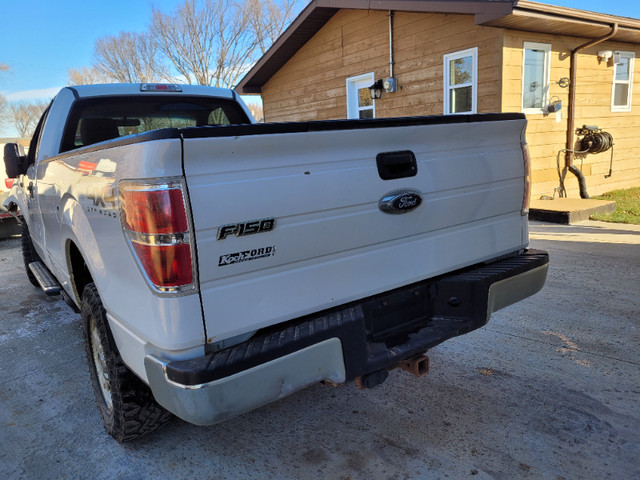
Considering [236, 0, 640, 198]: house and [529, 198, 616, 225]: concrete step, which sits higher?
[236, 0, 640, 198]: house

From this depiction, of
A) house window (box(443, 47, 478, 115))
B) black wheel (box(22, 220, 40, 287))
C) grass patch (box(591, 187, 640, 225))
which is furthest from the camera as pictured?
house window (box(443, 47, 478, 115))

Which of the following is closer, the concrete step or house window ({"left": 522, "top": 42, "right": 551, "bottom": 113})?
the concrete step

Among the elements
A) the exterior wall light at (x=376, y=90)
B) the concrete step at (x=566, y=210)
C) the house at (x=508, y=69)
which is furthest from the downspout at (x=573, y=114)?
the exterior wall light at (x=376, y=90)

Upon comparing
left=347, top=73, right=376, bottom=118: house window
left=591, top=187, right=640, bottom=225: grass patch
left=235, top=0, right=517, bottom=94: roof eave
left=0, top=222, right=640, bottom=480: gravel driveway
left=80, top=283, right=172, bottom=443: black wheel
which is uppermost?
left=235, top=0, right=517, bottom=94: roof eave

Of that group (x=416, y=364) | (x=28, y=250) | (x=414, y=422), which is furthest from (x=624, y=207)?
(x=28, y=250)

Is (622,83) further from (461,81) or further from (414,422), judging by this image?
(414,422)

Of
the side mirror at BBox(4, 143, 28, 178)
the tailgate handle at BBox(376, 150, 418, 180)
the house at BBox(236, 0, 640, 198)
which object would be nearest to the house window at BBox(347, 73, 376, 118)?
the house at BBox(236, 0, 640, 198)

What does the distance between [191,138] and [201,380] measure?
883 millimetres

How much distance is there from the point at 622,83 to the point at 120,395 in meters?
12.0

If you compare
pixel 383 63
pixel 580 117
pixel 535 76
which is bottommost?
pixel 580 117

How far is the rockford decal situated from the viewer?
72.1 inches

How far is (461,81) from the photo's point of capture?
928 centimetres

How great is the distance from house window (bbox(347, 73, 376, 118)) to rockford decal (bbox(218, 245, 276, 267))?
1004 centimetres

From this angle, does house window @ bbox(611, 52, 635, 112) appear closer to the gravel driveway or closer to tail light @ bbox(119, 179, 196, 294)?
the gravel driveway
